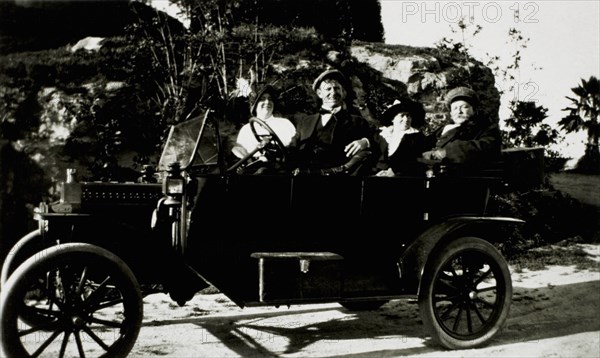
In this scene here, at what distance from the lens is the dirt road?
4.14 m

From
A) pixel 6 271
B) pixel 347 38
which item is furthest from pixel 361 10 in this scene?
pixel 6 271

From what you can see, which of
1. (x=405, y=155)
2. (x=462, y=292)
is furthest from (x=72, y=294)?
(x=405, y=155)

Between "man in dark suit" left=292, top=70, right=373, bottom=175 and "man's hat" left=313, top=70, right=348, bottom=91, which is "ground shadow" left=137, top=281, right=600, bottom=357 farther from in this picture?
"man's hat" left=313, top=70, right=348, bottom=91

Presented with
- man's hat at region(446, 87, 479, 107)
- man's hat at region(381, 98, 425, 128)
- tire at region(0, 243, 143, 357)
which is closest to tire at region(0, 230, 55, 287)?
tire at region(0, 243, 143, 357)

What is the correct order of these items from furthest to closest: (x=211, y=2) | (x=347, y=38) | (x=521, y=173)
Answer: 1. (x=347, y=38)
2. (x=211, y=2)
3. (x=521, y=173)

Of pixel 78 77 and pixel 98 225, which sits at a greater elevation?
pixel 78 77

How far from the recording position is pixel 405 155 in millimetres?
5242

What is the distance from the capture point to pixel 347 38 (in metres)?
11.3

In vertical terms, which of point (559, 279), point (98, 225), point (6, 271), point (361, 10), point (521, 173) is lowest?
point (559, 279)

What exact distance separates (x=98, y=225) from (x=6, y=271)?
3.87 ft

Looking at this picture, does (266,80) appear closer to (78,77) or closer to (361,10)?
(78,77)

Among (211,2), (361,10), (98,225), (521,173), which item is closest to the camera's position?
(98,225)

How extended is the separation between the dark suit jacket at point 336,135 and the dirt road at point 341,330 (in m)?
1.37

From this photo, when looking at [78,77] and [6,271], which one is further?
[78,77]
